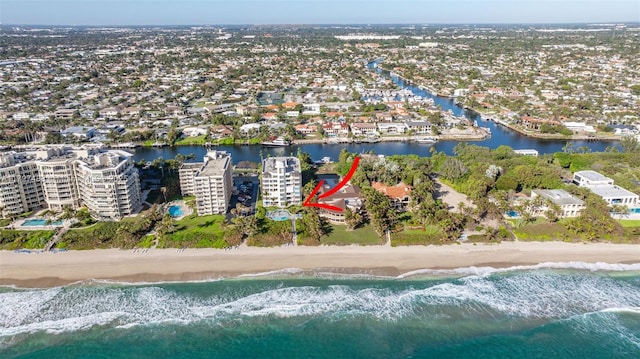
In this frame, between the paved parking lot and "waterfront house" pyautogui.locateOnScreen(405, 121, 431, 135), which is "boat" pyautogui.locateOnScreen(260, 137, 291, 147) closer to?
the paved parking lot

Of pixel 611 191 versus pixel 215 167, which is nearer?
pixel 215 167

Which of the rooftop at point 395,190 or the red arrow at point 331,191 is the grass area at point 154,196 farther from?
the rooftop at point 395,190

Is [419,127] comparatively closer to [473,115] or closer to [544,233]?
[473,115]

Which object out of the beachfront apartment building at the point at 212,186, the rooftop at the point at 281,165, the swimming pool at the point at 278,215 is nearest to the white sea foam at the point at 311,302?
the swimming pool at the point at 278,215

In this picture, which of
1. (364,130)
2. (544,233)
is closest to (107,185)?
(544,233)

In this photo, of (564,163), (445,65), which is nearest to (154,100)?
(564,163)

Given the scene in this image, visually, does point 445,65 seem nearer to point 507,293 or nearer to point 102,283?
point 507,293
